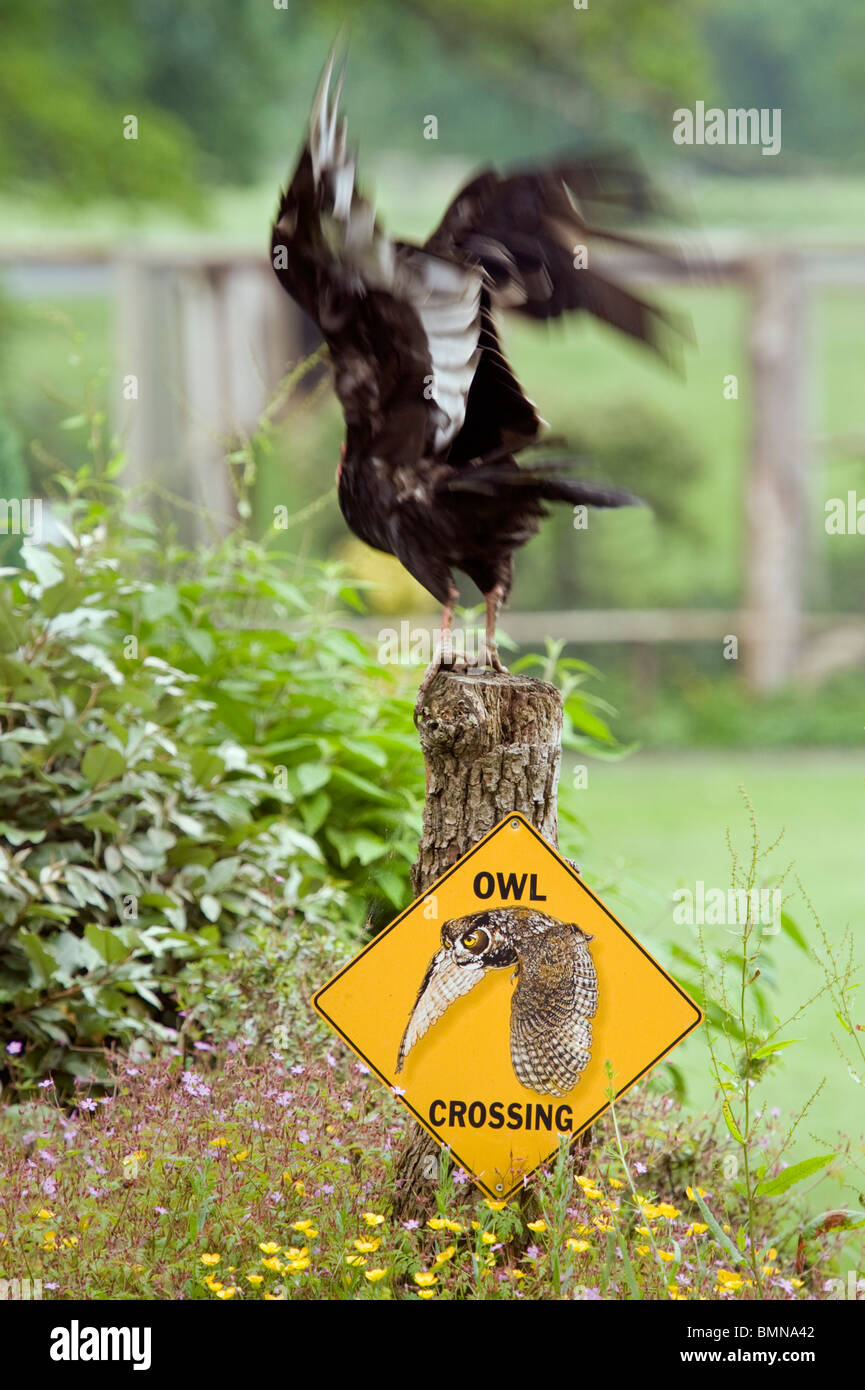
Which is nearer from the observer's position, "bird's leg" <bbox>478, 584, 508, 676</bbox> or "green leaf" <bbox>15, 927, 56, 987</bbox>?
"bird's leg" <bbox>478, 584, 508, 676</bbox>

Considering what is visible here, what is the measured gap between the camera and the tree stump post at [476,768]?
5.67 ft

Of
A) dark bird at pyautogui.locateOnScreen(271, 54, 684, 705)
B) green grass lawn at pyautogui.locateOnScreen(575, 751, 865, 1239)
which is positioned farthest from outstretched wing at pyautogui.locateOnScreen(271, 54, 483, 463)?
green grass lawn at pyautogui.locateOnScreen(575, 751, 865, 1239)

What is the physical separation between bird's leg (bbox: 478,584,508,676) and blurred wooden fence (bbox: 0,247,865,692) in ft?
16.2

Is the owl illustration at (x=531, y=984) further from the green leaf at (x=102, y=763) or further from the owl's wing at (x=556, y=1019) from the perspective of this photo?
the green leaf at (x=102, y=763)

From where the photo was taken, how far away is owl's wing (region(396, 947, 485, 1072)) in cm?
170

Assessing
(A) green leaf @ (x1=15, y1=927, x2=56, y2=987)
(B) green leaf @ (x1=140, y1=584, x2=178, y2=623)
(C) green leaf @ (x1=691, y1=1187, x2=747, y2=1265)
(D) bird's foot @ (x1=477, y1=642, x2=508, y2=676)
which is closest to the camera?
(C) green leaf @ (x1=691, y1=1187, x2=747, y2=1265)

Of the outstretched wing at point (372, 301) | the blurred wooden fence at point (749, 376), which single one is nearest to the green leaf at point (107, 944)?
the outstretched wing at point (372, 301)


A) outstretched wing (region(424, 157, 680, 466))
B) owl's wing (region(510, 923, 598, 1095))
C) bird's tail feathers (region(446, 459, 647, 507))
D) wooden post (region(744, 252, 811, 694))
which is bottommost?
owl's wing (region(510, 923, 598, 1095))

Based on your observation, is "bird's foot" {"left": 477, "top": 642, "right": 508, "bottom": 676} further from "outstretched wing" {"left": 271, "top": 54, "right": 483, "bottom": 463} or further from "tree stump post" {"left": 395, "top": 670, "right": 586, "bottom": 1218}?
"outstretched wing" {"left": 271, "top": 54, "right": 483, "bottom": 463}

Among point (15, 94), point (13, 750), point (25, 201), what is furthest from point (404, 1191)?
Answer: point (25, 201)

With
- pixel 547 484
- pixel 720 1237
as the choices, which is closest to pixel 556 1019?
pixel 720 1237

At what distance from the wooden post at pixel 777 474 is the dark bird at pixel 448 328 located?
5249mm
